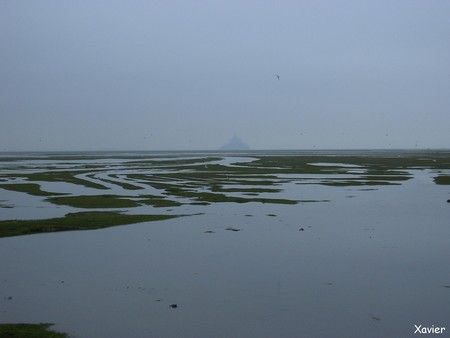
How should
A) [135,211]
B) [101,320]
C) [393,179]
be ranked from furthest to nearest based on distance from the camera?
[393,179], [135,211], [101,320]

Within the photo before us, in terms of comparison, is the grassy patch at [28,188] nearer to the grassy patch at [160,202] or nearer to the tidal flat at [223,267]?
the tidal flat at [223,267]

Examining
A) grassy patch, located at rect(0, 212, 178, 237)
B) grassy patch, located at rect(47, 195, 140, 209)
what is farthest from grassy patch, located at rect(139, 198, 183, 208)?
grassy patch, located at rect(0, 212, 178, 237)

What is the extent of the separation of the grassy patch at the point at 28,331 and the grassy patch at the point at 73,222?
11145mm

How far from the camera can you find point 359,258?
57.5 ft

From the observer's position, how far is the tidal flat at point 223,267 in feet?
38.4

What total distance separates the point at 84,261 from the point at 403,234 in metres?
13.1

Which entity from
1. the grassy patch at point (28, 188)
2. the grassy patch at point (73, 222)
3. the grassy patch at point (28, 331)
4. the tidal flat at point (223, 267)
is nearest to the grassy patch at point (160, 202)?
the tidal flat at point (223, 267)

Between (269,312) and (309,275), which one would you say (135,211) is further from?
(269,312)

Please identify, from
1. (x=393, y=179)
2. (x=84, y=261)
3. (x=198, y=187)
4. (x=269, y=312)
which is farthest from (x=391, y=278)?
(x=393, y=179)

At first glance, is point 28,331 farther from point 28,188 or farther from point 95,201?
point 28,188

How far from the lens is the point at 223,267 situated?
53.8 feet

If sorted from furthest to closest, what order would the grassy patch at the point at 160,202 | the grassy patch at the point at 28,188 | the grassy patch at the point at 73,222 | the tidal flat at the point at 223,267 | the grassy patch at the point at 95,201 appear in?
the grassy patch at the point at 28,188 < the grassy patch at the point at 160,202 < the grassy patch at the point at 95,201 < the grassy patch at the point at 73,222 < the tidal flat at the point at 223,267

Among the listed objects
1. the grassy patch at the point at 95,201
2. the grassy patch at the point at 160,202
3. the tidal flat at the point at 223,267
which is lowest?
the tidal flat at the point at 223,267

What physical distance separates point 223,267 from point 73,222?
10.2 metres
